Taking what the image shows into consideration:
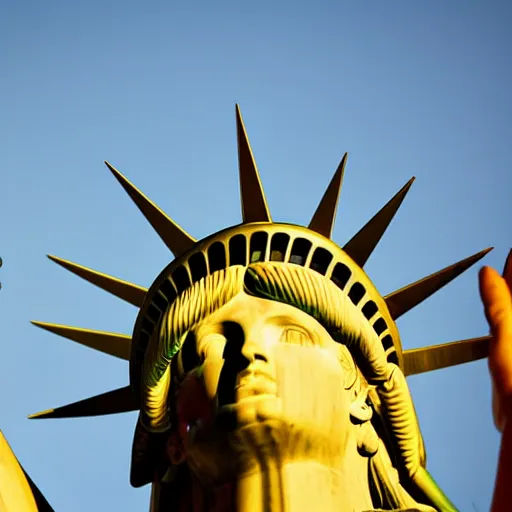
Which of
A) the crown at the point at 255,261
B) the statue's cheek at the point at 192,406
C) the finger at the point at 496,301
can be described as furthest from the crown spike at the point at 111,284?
the finger at the point at 496,301

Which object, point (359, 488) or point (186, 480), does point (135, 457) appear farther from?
point (359, 488)

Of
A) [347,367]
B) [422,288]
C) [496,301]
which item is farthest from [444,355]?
[496,301]

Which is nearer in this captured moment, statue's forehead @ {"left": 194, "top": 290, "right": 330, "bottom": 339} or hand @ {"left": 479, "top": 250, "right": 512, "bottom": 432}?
hand @ {"left": 479, "top": 250, "right": 512, "bottom": 432}

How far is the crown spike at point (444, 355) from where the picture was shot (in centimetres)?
1427

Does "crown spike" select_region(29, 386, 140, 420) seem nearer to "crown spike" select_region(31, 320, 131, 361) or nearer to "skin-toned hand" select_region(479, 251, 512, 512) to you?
"crown spike" select_region(31, 320, 131, 361)

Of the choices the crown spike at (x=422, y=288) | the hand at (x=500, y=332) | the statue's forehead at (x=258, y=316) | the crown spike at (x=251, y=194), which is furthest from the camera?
the crown spike at (x=251, y=194)

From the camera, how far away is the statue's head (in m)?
12.7

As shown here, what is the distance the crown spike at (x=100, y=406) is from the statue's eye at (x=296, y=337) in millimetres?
2645

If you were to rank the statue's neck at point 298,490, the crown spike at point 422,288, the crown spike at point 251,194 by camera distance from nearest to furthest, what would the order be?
the statue's neck at point 298,490 < the crown spike at point 422,288 < the crown spike at point 251,194

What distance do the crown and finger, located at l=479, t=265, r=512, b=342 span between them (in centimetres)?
190

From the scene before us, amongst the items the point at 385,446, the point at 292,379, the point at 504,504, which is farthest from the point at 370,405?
the point at 504,504

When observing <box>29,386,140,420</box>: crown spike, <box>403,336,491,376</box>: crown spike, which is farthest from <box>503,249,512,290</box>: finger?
<box>29,386,140,420</box>: crown spike

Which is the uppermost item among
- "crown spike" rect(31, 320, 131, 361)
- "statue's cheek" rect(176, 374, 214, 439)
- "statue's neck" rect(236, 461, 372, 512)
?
"crown spike" rect(31, 320, 131, 361)

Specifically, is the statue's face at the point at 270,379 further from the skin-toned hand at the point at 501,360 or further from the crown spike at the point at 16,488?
the skin-toned hand at the point at 501,360
